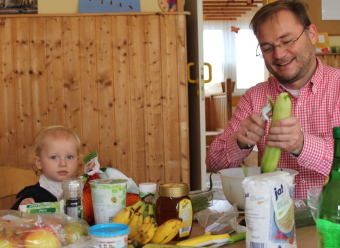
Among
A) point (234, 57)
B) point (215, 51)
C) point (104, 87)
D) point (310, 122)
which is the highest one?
point (215, 51)

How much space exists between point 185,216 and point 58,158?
2.89ft

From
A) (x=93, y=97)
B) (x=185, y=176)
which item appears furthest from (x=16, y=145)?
(x=185, y=176)

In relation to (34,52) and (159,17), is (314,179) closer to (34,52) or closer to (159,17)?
(159,17)

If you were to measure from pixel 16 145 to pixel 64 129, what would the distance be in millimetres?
1761

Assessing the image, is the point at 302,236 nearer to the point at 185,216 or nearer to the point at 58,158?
the point at 185,216

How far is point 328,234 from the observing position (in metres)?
0.69

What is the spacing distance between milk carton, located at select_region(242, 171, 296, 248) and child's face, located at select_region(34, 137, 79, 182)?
105 centimetres

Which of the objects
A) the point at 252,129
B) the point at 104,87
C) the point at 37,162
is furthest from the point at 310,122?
the point at 104,87

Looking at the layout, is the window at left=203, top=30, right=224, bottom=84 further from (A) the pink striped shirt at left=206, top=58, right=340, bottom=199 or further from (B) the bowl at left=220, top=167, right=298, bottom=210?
(B) the bowl at left=220, top=167, right=298, bottom=210

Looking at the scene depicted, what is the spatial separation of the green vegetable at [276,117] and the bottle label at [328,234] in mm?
204

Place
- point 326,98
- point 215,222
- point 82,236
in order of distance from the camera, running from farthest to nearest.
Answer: point 326,98, point 215,222, point 82,236

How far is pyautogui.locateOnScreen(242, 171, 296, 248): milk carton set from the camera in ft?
2.45

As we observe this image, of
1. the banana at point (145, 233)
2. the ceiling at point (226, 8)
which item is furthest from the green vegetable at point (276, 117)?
the ceiling at point (226, 8)

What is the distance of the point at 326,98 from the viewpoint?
5.49 ft
